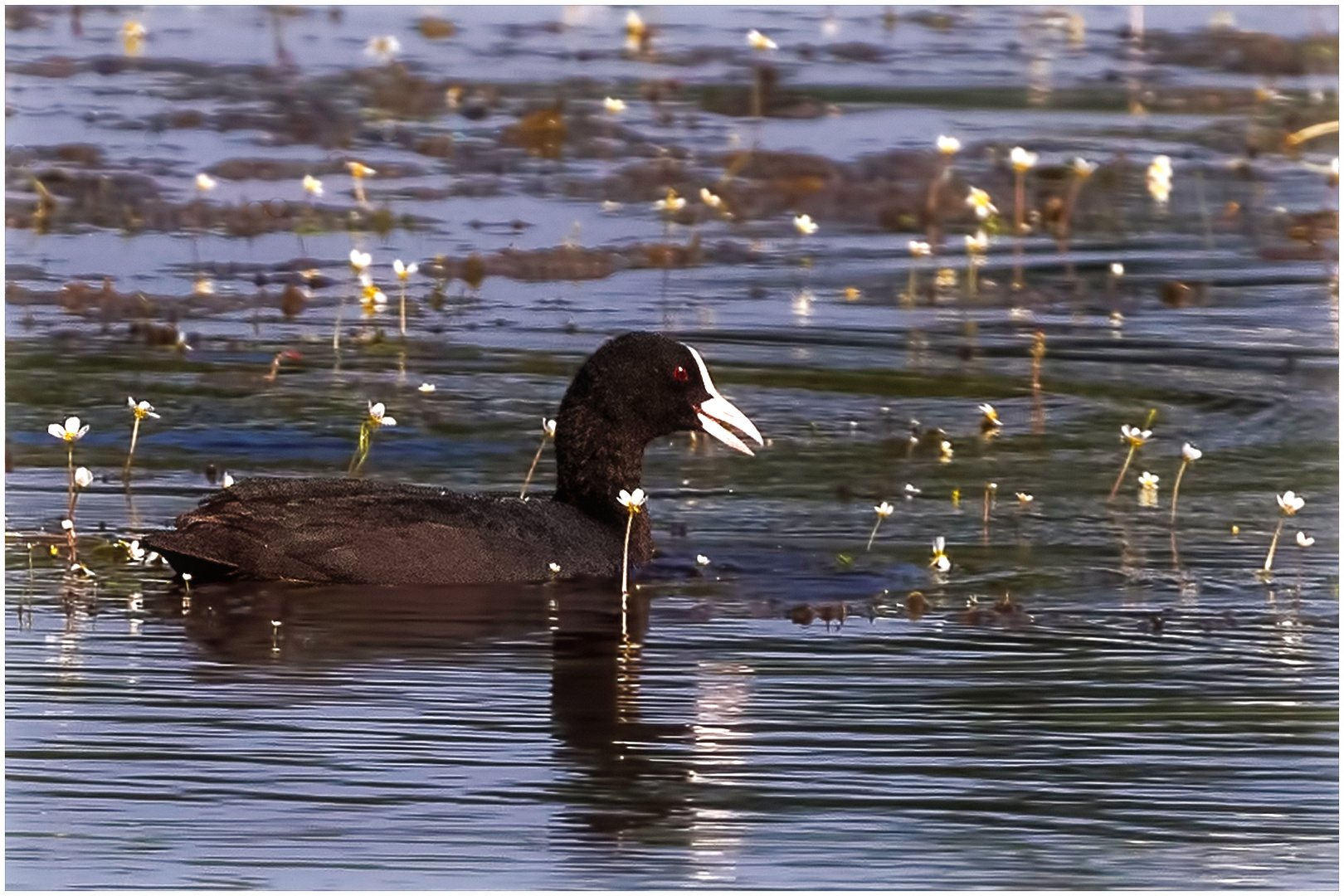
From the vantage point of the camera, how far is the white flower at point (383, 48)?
69.9ft

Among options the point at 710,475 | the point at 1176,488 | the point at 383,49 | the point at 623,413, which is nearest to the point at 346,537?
the point at 623,413

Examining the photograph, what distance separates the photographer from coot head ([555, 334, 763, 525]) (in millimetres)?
10477

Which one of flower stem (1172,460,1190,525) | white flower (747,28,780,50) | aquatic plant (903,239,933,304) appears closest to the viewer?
flower stem (1172,460,1190,525)

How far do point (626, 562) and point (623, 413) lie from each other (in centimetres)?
93

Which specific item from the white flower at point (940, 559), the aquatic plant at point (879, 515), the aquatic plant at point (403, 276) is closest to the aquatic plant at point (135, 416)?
the aquatic plant at point (403, 276)

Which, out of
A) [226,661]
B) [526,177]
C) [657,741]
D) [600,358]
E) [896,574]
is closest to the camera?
[657,741]

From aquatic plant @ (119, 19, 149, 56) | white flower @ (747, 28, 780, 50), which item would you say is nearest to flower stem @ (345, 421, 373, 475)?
white flower @ (747, 28, 780, 50)

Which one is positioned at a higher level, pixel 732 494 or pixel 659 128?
pixel 659 128

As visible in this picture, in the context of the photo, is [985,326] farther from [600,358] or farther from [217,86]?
[217,86]

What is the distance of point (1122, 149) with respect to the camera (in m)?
18.5

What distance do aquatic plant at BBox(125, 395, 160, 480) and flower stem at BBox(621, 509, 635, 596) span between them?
1.78 meters

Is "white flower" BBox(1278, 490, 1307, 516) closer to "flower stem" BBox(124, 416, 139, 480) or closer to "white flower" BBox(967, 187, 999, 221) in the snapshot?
"flower stem" BBox(124, 416, 139, 480)

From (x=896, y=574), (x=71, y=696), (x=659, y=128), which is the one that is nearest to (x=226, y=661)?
(x=71, y=696)

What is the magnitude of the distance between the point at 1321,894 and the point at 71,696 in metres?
3.44
